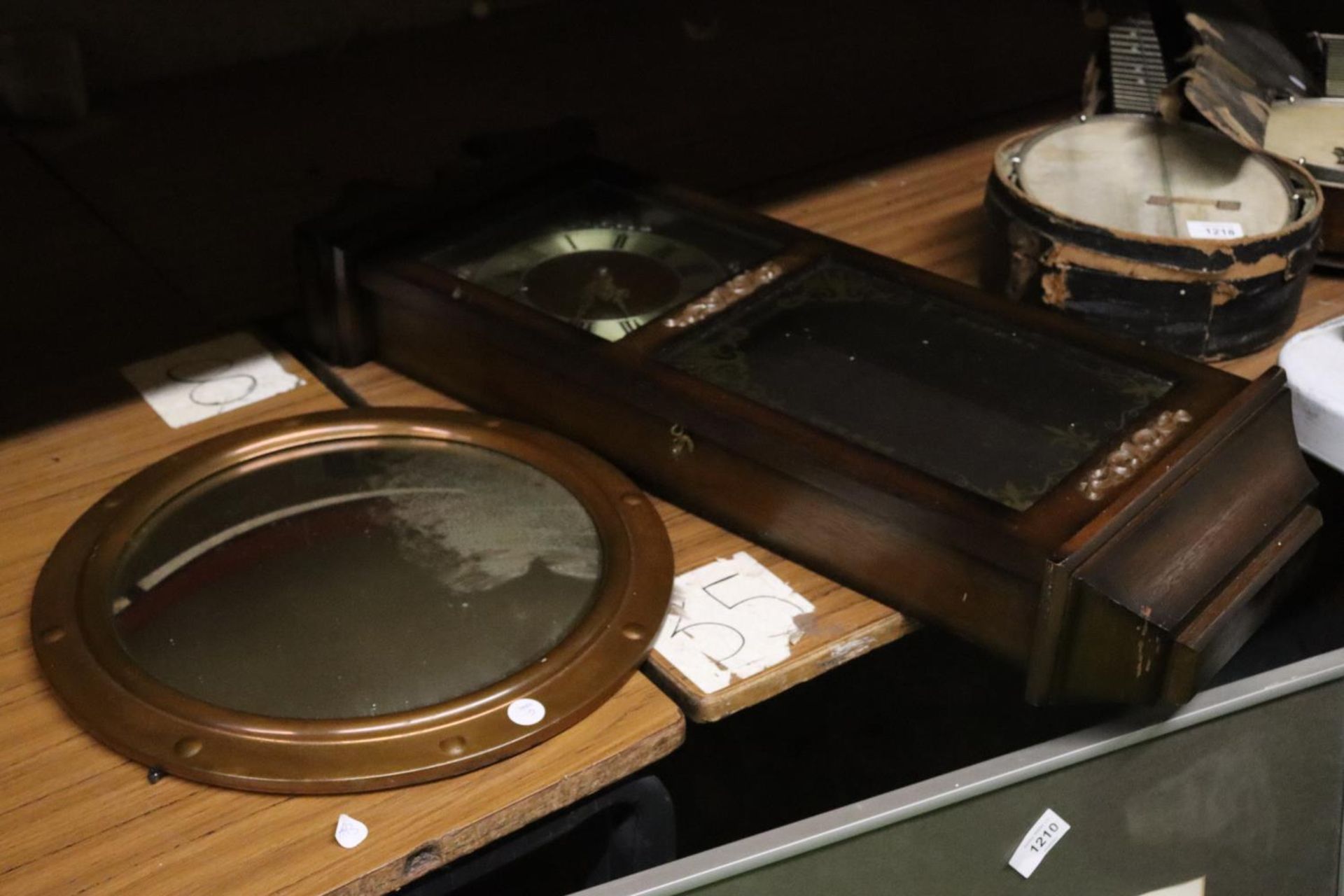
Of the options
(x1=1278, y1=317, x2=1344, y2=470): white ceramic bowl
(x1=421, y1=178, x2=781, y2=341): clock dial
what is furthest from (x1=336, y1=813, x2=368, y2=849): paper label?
(x1=1278, y1=317, x2=1344, y2=470): white ceramic bowl

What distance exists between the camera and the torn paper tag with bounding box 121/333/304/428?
4.89 ft

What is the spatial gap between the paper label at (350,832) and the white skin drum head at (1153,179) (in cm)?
93

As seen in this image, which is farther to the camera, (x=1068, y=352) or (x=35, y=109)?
(x=35, y=109)

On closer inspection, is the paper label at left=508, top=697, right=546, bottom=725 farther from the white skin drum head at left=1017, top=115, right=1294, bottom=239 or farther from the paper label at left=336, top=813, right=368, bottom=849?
the white skin drum head at left=1017, top=115, right=1294, bottom=239

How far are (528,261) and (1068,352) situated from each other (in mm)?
558

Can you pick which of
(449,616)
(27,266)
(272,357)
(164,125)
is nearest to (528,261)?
(272,357)

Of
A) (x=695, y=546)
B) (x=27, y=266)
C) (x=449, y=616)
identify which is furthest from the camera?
(x=27, y=266)

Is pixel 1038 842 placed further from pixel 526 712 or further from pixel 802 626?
pixel 526 712

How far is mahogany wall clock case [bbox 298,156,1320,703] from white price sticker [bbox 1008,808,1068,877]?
0.59 ft

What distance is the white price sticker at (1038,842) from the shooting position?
50.1 inches

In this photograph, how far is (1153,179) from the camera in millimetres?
1642

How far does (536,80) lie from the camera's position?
2148 millimetres

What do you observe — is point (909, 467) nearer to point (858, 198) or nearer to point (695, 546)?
point (695, 546)

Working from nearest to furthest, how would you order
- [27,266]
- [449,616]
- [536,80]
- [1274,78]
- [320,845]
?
1. [320,845]
2. [449,616]
3. [27,266]
4. [1274,78]
5. [536,80]
